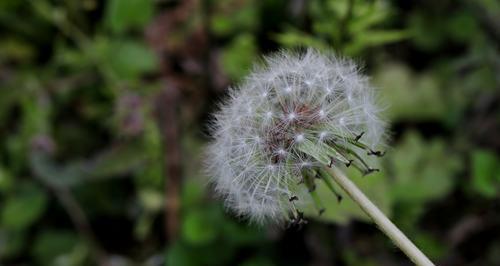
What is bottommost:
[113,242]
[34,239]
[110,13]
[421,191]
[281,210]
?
[421,191]

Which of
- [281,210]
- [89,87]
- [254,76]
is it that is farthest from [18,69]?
[281,210]

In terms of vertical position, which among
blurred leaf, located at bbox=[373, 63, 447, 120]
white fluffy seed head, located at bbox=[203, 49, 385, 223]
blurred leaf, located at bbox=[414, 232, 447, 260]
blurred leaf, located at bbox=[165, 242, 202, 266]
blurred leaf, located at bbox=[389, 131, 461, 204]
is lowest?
blurred leaf, located at bbox=[414, 232, 447, 260]

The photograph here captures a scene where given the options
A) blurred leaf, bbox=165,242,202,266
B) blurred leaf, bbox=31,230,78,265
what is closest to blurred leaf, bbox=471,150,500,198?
blurred leaf, bbox=165,242,202,266

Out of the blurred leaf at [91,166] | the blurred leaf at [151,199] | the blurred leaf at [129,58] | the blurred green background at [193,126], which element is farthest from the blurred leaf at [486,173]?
the blurred leaf at [129,58]

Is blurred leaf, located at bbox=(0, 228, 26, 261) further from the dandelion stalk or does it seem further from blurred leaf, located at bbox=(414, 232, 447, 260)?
blurred leaf, located at bbox=(414, 232, 447, 260)

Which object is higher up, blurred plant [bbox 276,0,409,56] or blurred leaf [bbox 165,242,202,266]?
blurred plant [bbox 276,0,409,56]

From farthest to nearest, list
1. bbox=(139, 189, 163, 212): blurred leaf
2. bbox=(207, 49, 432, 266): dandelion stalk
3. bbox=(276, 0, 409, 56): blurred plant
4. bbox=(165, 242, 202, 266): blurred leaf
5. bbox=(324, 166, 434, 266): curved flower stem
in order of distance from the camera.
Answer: bbox=(139, 189, 163, 212): blurred leaf, bbox=(165, 242, 202, 266): blurred leaf, bbox=(276, 0, 409, 56): blurred plant, bbox=(207, 49, 432, 266): dandelion stalk, bbox=(324, 166, 434, 266): curved flower stem

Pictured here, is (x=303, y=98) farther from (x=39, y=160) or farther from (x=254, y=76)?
(x=39, y=160)

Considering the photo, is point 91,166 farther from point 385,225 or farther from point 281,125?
point 385,225
